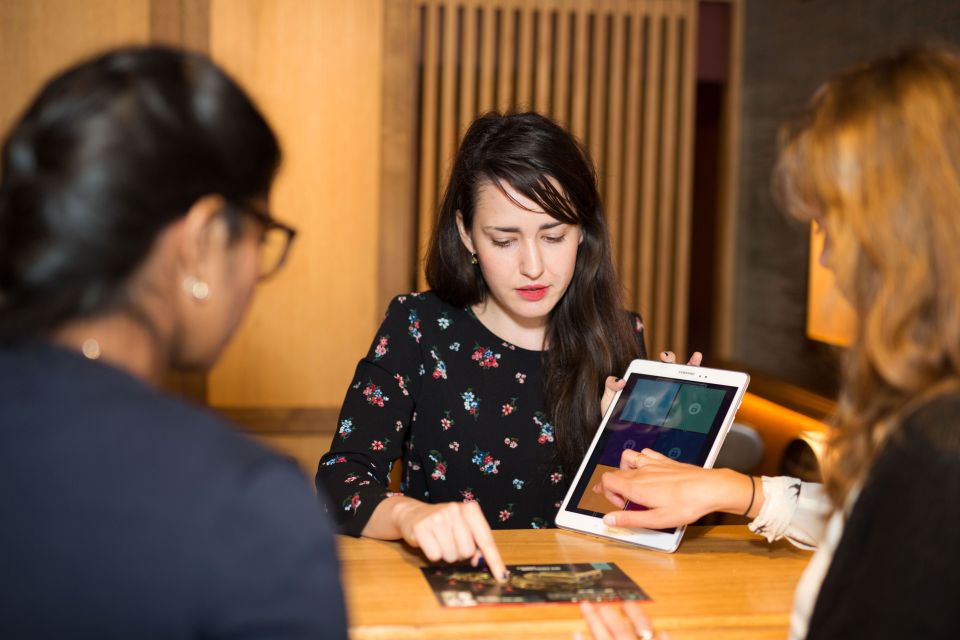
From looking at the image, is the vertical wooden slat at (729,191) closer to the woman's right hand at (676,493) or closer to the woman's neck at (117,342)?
the woman's right hand at (676,493)

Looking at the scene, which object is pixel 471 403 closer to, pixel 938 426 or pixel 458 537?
pixel 458 537

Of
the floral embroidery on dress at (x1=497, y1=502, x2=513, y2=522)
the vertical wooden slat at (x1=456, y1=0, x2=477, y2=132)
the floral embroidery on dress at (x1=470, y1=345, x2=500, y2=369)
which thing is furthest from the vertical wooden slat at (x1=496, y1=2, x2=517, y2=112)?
the floral embroidery on dress at (x1=497, y1=502, x2=513, y2=522)

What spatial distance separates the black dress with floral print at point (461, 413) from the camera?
2.11 metres

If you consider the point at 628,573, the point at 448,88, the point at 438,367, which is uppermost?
the point at 448,88

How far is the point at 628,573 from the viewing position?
152cm

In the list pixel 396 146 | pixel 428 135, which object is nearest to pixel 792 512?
pixel 396 146

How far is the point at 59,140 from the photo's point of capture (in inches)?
33.0

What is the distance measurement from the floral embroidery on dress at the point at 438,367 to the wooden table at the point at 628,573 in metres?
0.54

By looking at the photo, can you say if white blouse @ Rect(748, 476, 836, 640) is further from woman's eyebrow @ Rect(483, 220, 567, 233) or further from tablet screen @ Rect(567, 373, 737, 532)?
woman's eyebrow @ Rect(483, 220, 567, 233)

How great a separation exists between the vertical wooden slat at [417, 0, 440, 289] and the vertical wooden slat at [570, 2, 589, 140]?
0.71 metres

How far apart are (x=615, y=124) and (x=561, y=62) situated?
42 centimetres

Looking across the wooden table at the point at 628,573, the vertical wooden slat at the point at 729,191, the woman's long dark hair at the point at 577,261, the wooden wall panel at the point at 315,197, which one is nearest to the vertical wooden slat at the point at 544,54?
the wooden wall panel at the point at 315,197

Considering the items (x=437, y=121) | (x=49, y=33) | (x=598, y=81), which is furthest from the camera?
(x=437, y=121)

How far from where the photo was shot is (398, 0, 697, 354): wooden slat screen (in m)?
4.78
